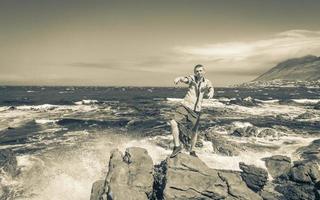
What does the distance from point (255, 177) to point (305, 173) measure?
1783mm

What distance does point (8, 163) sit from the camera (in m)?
15.5

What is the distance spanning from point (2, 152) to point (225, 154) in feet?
41.0

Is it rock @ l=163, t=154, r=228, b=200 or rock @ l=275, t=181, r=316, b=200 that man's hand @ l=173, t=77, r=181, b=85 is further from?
rock @ l=275, t=181, r=316, b=200

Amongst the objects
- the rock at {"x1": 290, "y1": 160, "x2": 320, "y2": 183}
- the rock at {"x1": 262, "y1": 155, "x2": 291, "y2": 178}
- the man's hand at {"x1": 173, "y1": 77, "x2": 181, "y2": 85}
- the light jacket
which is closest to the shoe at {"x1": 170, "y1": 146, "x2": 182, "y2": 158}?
the light jacket

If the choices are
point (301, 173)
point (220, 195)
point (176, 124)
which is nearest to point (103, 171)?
point (176, 124)

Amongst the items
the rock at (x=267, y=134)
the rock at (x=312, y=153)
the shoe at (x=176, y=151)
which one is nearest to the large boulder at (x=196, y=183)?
the shoe at (x=176, y=151)

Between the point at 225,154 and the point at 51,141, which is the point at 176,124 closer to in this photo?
the point at 225,154

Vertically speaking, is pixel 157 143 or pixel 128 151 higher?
pixel 128 151

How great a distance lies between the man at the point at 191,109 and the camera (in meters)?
10.5

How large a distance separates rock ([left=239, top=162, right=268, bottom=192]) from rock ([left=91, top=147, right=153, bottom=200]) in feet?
13.7

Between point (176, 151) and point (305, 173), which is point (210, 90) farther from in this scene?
point (305, 173)

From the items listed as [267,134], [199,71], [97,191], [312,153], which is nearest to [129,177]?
[97,191]

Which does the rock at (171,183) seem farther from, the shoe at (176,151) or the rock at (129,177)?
the shoe at (176,151)

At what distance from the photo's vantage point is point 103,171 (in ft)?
48.1
